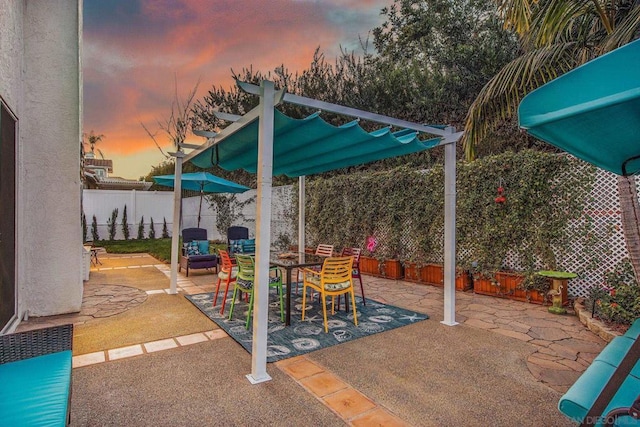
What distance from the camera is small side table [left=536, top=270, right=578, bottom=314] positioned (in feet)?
15.4

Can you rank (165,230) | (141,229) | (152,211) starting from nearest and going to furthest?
(141,229) < (152,211) < (165,230)

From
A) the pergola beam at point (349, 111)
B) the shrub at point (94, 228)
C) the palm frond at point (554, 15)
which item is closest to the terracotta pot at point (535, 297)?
the pergola beam at point (349, 111)

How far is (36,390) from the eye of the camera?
5.98 ft

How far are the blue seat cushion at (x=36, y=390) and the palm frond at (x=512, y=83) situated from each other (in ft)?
17.2

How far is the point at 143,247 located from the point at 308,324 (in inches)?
367

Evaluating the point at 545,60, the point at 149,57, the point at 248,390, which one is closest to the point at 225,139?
the point at 248,390

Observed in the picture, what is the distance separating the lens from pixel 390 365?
3182mm

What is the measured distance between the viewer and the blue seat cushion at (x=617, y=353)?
2018mm

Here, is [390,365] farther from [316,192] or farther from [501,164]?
[316,192]

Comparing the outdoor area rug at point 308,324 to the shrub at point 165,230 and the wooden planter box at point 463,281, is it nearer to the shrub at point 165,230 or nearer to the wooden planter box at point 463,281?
the wooden planter box at point 463,281

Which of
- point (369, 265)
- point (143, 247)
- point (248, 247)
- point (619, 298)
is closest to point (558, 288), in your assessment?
point (619, 298)

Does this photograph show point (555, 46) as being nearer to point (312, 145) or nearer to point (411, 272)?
point (312, 145)

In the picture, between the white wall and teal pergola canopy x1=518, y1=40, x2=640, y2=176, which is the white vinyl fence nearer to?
the white wall

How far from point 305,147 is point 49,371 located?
351 cm
